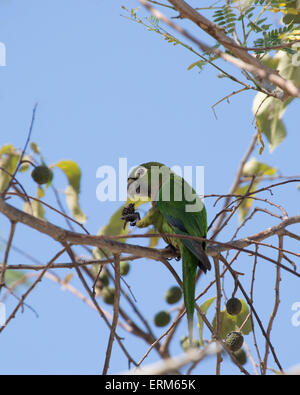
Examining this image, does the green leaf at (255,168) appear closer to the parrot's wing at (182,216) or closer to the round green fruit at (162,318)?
the parrot's wing at (182,216)

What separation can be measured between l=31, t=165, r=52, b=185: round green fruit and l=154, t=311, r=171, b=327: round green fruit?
181 centimetres

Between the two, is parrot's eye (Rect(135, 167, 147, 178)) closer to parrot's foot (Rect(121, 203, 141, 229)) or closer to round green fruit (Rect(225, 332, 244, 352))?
parrot's foot (Rect(121, 203, 141, 229))

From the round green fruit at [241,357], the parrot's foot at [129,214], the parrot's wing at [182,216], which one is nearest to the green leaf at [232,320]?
the round green fruit at [241,357]

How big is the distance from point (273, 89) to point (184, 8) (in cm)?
81

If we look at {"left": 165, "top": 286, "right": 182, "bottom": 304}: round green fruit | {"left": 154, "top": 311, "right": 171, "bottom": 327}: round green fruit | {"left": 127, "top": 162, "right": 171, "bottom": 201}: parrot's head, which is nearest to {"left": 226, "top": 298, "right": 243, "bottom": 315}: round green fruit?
{"left": 127, "top": 162, "right": 171, "bottom": 201}: parrot's head

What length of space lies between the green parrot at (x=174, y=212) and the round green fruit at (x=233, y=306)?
0.74 feet

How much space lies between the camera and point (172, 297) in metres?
4.80

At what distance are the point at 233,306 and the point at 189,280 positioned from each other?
→ 11.9 inches

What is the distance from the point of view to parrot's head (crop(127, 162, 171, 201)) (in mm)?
4297

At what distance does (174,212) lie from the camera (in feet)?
12.3

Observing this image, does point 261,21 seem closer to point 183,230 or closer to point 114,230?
point 183,230

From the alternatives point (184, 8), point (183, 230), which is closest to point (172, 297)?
point (183, 230)

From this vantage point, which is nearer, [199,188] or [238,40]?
[238,40]

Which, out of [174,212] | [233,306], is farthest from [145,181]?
[233,306]
